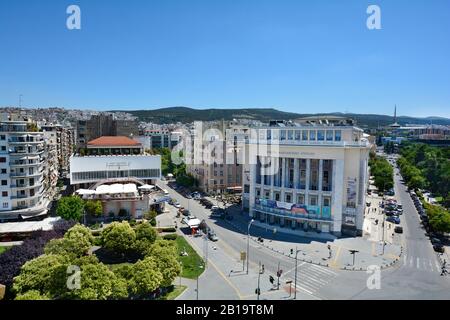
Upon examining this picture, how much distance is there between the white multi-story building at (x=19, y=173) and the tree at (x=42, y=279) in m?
24.0

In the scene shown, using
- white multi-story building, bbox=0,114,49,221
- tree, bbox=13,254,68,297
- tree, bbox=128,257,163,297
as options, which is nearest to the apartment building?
white multi-story building, bbox=0,114,49,221

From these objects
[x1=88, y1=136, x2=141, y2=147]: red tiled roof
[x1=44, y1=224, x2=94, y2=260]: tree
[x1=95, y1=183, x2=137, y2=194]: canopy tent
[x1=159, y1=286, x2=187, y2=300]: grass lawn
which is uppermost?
[x1=88, y1=136, x2=141, y2=147]: red tiled roof

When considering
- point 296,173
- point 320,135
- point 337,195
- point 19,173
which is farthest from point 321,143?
point 19,173

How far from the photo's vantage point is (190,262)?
1264 inches

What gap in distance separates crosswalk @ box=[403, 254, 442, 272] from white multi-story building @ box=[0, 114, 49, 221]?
1767 inches

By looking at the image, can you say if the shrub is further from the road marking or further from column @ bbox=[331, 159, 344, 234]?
column @ bbox=[331, 159, 344, 234]

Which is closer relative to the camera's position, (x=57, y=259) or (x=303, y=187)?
(x=57, y=259)

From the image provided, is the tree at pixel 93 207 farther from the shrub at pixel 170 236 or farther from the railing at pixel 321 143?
the railing at pixel 321 143

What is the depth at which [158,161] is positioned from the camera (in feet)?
201

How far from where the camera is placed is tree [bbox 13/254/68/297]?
Result: 2084cm

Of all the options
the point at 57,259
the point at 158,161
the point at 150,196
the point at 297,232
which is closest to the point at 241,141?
the point at 158,161
